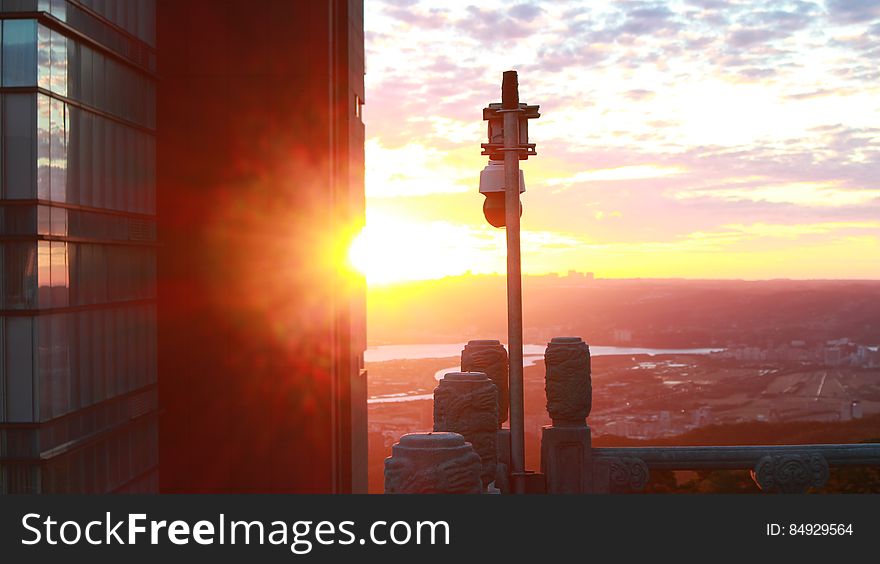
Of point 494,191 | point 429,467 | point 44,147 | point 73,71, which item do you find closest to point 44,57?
point 73,71

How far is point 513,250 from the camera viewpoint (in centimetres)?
1126

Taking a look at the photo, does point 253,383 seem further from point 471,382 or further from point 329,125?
point 471,382

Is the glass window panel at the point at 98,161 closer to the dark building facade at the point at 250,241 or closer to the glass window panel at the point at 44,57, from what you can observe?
the glass window panel at the point at 44,57

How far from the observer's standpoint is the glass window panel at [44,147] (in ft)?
47.2

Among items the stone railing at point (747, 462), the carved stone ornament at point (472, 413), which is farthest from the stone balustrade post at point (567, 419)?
the carved stone ornament at point (472, 413)

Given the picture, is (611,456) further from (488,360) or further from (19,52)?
(19,52)

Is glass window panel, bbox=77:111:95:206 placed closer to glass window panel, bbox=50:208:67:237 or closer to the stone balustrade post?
glass window panel, bbox=50:208:67:237

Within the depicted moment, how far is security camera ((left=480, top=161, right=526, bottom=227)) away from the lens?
37.9 ft

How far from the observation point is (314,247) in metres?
19.0

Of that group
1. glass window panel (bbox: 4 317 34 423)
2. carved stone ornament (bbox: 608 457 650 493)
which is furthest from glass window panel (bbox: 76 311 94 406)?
carved stone ornament (bbox: 608 457 650 493)

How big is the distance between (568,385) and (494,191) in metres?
3.38

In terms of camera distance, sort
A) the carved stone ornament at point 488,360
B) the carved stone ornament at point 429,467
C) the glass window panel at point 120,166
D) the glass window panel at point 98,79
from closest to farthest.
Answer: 1. the carved stone ornament at point 429,467
2. the carved stone ornament at point 488,360
3. the glass window panel at point 98,79
4. the glass window panel at point 120,166

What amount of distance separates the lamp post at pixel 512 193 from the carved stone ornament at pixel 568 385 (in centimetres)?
200

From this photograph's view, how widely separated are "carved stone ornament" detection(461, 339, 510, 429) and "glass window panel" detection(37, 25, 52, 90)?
26.5 feet
